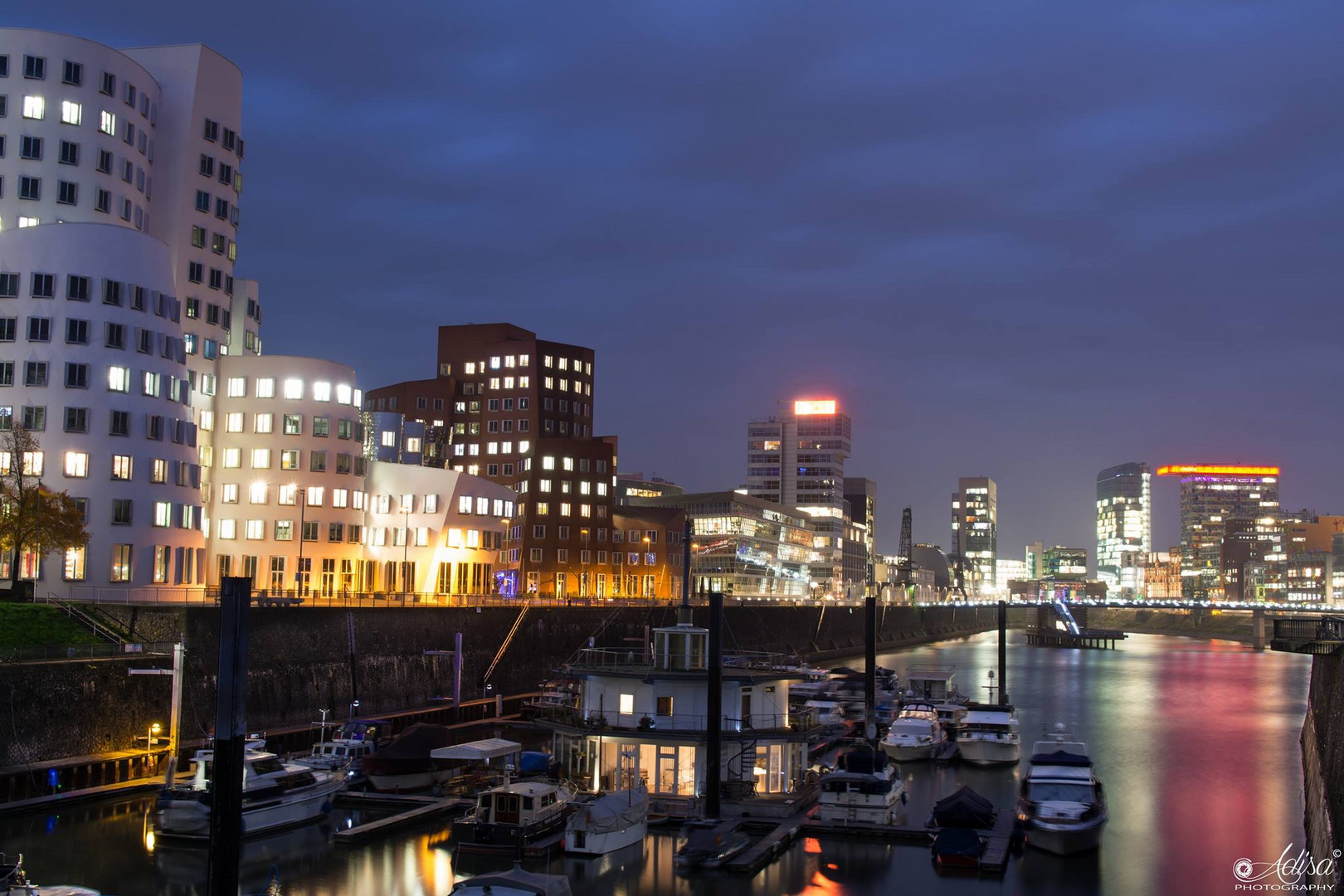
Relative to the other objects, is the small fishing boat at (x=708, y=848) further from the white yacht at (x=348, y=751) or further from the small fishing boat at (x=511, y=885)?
the white yacht at (x=348, y=751)

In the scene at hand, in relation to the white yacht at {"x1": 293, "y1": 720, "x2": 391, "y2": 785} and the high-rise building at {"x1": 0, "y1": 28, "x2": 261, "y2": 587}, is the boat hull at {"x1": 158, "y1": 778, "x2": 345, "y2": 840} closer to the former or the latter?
the white yacht at {"x1": 293, "y1": 720, "x2": 391, "y2": 785}

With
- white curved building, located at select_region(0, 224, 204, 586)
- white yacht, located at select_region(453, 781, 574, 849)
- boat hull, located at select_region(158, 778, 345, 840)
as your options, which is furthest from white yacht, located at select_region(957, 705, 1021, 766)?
white curved building, located at select_region(0, 224, 204, 586)

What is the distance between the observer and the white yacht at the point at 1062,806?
155ft

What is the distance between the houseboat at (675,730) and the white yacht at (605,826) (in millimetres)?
3893

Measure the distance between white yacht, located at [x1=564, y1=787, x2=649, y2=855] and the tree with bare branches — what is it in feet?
122

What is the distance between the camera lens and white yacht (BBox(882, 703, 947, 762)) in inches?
2790

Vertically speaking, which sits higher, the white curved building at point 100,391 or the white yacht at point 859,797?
the white curved building at point 100,391

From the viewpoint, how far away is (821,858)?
45.5 m

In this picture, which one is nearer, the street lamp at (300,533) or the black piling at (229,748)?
the black piling at (229,748)

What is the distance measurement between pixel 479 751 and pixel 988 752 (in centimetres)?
3092

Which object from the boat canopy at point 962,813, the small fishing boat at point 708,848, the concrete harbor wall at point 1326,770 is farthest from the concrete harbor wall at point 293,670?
the concrete harbor wall at point 1326,770

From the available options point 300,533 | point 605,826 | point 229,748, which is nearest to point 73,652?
point 605,826

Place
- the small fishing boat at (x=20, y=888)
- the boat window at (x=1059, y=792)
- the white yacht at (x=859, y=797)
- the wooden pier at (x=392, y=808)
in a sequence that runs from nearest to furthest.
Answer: the small fishing boat at (x=20, y=888), the wooden pier at (x=392, y=808), the white yacht at (x=859, y=797), the boat window at (x=1059, y=792)

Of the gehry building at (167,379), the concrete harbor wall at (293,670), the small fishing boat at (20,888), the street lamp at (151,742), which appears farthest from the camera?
the gehry building at (167,379)
